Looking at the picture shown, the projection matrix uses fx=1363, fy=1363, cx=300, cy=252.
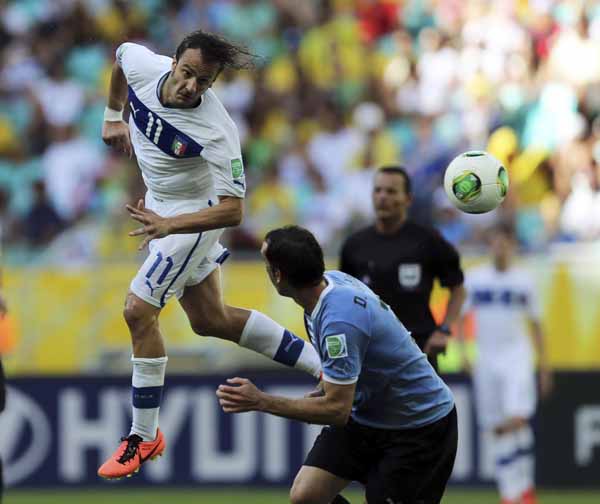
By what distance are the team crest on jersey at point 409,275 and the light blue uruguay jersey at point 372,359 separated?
2.24m

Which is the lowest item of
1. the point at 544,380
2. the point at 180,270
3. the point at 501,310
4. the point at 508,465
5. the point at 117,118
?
the point at 508,465

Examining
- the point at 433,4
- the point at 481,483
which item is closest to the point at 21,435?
the point at 481,483

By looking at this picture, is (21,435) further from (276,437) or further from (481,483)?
(481,483)

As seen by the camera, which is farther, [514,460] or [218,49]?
[514,460]

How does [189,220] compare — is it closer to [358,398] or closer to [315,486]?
[358,398]

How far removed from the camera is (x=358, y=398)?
685cm

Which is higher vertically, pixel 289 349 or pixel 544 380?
pixel 289 349

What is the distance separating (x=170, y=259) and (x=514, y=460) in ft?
16.6

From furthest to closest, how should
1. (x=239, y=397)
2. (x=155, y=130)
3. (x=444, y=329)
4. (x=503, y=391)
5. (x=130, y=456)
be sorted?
(x=503, y=391) < (x=444, y=329) < (x=130, y=456) < (x=155, y=130) < (x=239, y=397)

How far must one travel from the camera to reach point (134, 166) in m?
14.8

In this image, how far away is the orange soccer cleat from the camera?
7359 mm

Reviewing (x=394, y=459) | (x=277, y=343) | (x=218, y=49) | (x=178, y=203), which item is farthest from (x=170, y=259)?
(x=394, y=459)

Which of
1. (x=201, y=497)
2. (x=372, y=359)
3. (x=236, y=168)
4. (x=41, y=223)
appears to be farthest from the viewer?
(x=41, y=223)

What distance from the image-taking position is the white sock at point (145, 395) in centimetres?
763
